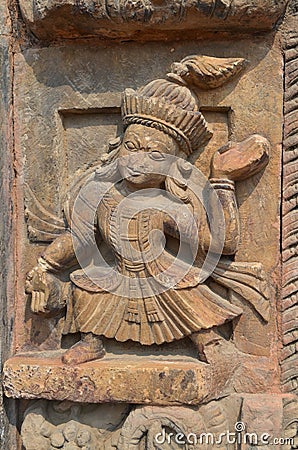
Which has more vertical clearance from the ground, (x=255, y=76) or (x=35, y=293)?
(x=255, y=76)

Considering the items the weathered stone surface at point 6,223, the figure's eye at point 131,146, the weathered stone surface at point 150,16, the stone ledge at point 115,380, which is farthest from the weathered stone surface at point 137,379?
the weathered stone surface at point 150,16

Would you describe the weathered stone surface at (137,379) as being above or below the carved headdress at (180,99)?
below

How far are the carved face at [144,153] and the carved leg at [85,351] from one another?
662 mm

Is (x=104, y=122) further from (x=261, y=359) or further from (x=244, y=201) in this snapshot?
(x=261, y=359)

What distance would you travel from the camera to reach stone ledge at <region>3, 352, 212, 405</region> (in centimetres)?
211

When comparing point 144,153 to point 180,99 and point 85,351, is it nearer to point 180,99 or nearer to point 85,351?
point 180,99

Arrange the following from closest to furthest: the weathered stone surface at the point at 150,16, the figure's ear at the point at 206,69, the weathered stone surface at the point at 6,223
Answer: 1. the weathered stone surface at the point at 150,16
2. the figure's ear at the point at 206,69
3. the weathered stone surface at the point at 6,223

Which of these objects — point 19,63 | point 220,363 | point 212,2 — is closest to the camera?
point 212,2

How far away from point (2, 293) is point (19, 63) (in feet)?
3.24

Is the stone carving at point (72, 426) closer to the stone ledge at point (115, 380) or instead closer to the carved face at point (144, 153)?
the stone ledge at point (115, 380)

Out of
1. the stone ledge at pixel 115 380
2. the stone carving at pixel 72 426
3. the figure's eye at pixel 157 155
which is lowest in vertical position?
the stone carving at pixel 72 426

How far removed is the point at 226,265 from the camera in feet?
7.36

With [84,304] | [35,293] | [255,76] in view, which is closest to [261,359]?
[84,304]

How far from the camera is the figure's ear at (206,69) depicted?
86.0 inches
